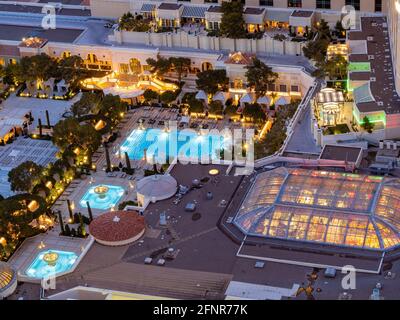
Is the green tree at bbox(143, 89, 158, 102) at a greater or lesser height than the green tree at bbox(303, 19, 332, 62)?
lesser

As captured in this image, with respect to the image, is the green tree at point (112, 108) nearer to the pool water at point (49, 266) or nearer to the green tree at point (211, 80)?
the green tree at point (211, 80)

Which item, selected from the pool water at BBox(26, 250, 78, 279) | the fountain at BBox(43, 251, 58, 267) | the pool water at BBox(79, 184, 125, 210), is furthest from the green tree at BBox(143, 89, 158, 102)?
the fountain at BBox(43, 251, 58, 267)

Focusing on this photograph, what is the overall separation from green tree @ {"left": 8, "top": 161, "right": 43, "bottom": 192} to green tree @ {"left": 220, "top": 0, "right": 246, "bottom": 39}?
3965 centimetres

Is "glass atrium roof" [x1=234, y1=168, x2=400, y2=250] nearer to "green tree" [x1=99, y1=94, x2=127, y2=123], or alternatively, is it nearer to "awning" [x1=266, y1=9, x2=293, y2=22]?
"green tree" [x1=99, y1=94, x2=127, y2=123]

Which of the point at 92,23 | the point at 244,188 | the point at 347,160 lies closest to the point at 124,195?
the point at 244,188

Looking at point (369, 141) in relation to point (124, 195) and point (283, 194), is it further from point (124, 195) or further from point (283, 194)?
point (124, 195)

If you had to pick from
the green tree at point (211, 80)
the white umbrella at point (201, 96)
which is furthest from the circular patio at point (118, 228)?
the white umbrella at point (201, 96)

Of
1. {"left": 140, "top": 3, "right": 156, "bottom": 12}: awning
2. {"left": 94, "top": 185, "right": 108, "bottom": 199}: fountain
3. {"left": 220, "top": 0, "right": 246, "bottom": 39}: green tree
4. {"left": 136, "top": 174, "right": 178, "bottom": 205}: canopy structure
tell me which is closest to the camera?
{"left": 136, "top": 174, "right": 178, "bottom": 205}: canopy structure

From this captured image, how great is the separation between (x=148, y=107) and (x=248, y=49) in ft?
57.6

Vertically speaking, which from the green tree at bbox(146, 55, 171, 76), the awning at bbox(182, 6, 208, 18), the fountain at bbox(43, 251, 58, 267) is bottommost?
the fountain at bbox(43, 251, 58, 267)

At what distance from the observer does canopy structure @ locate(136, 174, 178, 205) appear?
121 m

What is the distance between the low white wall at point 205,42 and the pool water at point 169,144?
18476mm

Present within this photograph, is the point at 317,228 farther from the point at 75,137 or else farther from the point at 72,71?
the point at 72,71

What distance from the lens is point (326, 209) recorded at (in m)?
111
